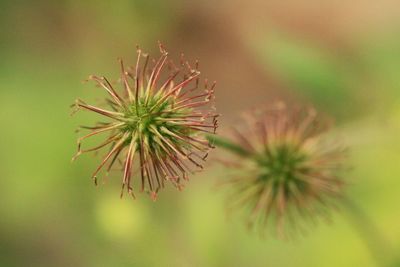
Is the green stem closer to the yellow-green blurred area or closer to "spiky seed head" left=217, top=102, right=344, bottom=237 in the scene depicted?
the yellow-green blurred area

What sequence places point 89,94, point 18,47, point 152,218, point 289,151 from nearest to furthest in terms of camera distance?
point 289,151 < point 152,218 < point 89,94 < point 18,47

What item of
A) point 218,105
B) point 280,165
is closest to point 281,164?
point 280,165

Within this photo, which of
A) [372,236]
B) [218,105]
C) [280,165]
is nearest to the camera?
[280,165]

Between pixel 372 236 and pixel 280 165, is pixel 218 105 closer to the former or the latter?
pixel 372 236

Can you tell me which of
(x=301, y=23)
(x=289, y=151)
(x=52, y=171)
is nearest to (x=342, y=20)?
(x=301, y=23)

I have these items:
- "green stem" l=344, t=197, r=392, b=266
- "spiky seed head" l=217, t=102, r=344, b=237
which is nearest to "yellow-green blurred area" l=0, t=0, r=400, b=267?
"green stem" l=344, t=197, r=392, b=266

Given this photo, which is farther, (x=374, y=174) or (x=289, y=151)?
(x=374, y=174)

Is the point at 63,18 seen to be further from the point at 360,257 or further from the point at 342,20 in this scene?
the point at 360,257
